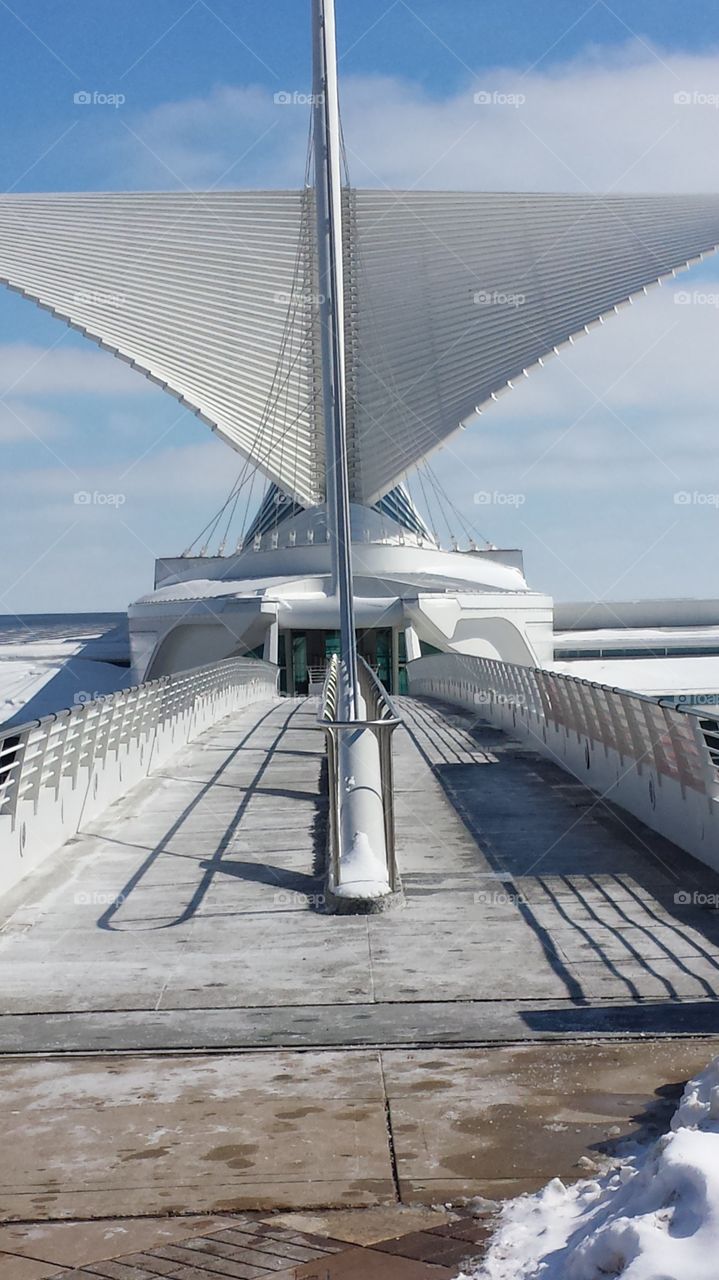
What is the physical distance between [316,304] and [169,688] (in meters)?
35.1

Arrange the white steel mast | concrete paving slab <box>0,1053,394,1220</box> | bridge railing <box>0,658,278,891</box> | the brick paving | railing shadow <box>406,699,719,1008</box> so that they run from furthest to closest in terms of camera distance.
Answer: the white steel mast, bridge railing <box>0,658,278,891</box>, railing shadow <box>406,699,719,1008</box>, concrete paving slab <box>0,1053,394,1220</box>, the brick paving

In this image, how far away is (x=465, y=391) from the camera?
5194 centimetres

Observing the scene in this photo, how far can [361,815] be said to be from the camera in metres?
9.41

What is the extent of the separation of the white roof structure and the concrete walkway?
127 feet

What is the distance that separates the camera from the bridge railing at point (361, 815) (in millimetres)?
8617

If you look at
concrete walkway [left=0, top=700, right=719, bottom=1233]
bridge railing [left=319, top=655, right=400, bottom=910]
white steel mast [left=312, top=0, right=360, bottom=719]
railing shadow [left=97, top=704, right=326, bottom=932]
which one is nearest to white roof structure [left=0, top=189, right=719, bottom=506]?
white steel mast [left=312, top=0, right=360, bottom=719]

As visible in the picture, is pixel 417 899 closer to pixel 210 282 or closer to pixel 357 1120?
pixel 357 1120

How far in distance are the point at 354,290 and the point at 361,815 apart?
152 feet

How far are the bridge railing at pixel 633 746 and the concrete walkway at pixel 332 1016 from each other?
1.11ft

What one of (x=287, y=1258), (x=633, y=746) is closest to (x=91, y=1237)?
(x=287, y=1258)

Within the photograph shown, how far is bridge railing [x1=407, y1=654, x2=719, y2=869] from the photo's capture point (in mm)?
9914

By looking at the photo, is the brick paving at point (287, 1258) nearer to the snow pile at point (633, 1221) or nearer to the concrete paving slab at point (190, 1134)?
the snow pile at point (633, 1221)

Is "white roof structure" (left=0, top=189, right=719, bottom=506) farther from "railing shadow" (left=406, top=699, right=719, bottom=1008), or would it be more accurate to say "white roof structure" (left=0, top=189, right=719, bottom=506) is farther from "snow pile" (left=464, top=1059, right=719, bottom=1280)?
"snow pile" (left=464, top=1059, right=719, bottom=1280)

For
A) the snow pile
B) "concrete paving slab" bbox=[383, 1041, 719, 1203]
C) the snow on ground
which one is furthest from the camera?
the snow on ground
